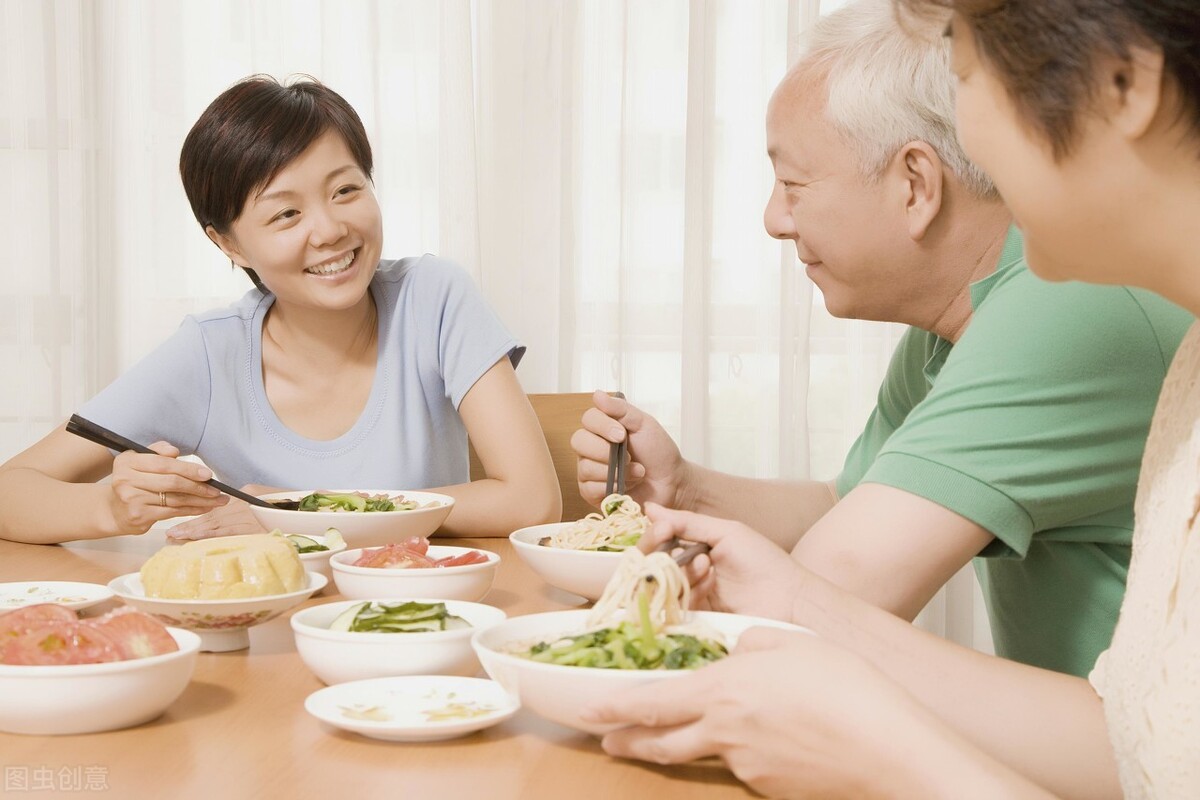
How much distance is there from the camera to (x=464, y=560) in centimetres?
132

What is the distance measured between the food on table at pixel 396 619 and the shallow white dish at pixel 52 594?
334mm

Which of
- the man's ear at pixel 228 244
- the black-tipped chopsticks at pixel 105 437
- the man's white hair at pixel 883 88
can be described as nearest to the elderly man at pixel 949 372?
the man's white hair at pixel 883 88

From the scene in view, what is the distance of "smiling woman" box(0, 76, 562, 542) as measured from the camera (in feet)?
6.75

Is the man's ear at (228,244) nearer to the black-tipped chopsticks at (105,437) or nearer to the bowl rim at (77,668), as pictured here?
the black-tipped chopsticks at (105,437)

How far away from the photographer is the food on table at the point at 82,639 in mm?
875

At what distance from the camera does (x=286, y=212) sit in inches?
82.7

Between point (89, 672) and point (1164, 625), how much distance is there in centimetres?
77

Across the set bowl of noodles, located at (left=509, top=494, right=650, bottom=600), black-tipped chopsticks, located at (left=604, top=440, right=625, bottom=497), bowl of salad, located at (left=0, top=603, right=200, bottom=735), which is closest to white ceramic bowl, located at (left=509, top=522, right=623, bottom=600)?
bowl of noodles, located at (left=509, top=494, right=650, bottom=600)

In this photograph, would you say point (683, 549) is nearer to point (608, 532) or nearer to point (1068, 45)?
point (608, 532)

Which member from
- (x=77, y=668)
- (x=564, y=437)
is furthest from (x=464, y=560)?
(x=564, y=437)

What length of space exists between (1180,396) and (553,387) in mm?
2259

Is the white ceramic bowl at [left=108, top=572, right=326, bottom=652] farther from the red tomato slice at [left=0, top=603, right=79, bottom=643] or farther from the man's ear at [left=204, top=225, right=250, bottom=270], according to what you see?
the man's ear at [left=204, top=225, right=250, bottom=270]

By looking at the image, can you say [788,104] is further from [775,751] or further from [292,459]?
[292,459]

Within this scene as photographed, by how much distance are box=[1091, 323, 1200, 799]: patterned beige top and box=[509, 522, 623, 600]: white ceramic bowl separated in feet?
1.58
